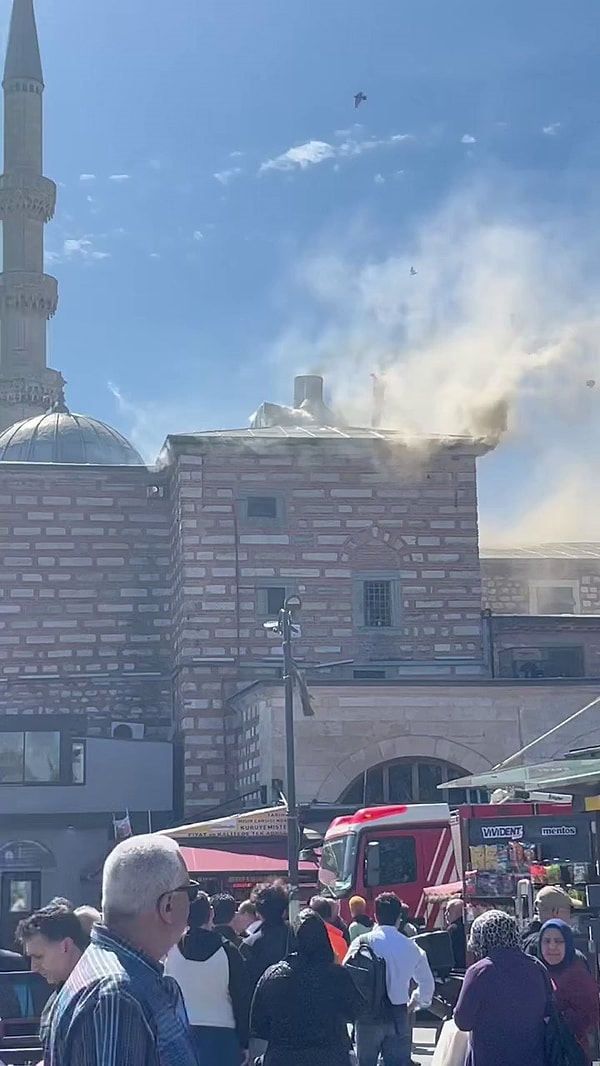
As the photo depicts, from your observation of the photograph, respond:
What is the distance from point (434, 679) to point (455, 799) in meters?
3.55

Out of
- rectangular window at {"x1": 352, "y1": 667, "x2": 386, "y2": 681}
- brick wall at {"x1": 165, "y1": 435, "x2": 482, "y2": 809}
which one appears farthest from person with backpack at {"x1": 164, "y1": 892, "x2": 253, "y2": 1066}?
rectangular window at {"x1": 352, "y1": 667, "x2": 386, "y2": 681}

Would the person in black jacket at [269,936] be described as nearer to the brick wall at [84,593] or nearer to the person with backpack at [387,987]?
the person with backpack at [387,987]

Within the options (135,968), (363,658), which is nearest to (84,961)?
(135,968)

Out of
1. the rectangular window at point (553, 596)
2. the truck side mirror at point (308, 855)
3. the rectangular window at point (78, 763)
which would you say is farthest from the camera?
the rectangular window at point (553, 596)

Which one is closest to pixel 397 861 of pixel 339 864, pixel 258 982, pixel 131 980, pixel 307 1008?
pixel 339 864

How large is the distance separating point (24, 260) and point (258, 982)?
46.0m

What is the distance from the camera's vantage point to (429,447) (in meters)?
33.4

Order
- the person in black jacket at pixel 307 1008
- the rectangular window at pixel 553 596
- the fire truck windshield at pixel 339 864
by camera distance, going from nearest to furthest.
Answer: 1. the person in black jacket at pixel 307 1008
2. the fire truck windshield at pixel 339 864
3. the rectangular window at pixel 553 596

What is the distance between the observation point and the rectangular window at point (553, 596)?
46.8m

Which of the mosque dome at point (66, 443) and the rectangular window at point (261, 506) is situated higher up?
the mosque dome at point (66, 443)

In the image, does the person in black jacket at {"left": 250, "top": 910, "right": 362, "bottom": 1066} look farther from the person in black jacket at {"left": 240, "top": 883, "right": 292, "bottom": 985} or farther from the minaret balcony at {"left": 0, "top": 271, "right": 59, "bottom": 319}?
the minaret balcony at {"left": 0, "top": 271, "right": 59, "bottom": 319}

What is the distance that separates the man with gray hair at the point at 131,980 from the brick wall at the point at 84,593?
98.9 feet

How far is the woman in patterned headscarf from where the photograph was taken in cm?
654

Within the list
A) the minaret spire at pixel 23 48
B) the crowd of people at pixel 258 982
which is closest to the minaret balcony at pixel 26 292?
the minaret spire at pixel 23 48
